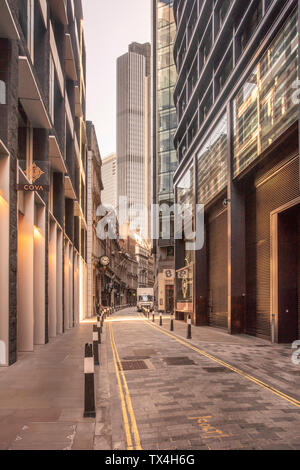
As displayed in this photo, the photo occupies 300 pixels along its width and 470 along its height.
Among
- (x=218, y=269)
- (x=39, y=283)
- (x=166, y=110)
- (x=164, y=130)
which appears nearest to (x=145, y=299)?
(x=164, y=130)

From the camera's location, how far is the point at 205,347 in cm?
1622

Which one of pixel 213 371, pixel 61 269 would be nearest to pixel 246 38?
pixel 61 269

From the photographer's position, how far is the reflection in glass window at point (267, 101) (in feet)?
48.9

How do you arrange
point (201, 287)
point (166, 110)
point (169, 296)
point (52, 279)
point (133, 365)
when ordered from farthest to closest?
point (166, 110), point (169, 296), point (201, 287), point (52, 279), point (133, 365)

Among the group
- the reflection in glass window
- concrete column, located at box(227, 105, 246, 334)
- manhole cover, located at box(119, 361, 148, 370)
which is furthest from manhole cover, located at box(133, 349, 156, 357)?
the reflection in glass window

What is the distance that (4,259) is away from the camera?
11383 mm

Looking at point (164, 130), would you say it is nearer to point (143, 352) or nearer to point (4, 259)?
point (143, 352)

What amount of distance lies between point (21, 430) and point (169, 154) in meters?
59.3

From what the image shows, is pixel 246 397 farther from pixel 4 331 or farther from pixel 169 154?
pixel 169 154

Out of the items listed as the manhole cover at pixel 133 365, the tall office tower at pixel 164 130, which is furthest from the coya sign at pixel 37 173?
the tall office tower at pixel 164 130

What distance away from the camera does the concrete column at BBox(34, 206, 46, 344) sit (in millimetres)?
17188

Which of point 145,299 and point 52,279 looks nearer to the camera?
point 52,279

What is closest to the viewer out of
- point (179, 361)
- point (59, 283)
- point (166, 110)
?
point (179, 361)

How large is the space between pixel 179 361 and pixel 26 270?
19.8 ft
